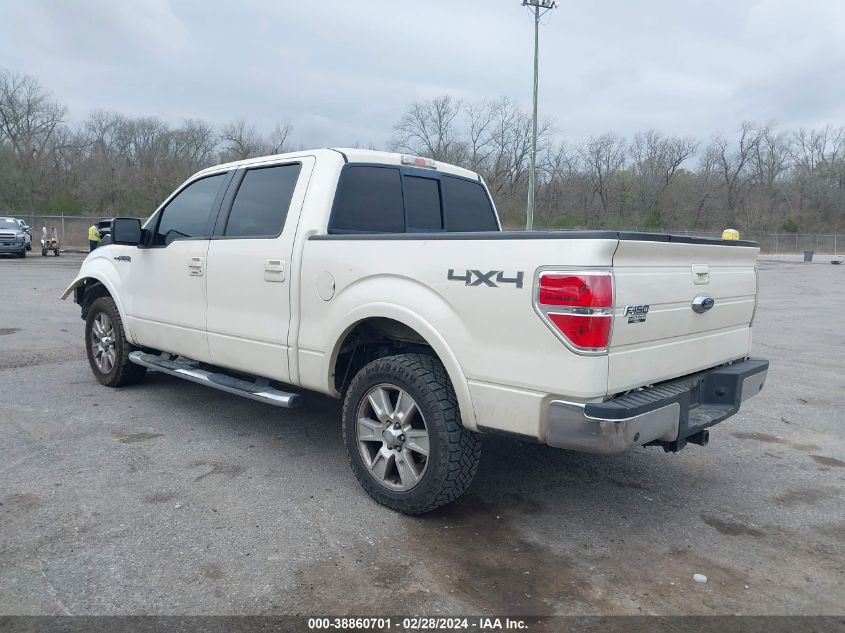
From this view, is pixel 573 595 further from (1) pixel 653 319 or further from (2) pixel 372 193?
(2) pixel 372 193

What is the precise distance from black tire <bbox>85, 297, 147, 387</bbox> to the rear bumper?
4.48 metres

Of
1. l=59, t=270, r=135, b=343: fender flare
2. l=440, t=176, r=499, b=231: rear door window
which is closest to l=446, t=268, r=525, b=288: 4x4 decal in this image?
l=440, t=176, r=499, b=231: rear door window

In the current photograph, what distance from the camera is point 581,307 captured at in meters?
2.95

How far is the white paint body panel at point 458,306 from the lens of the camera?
3.08 meters

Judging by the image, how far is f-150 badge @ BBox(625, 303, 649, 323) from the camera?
311 centimetres

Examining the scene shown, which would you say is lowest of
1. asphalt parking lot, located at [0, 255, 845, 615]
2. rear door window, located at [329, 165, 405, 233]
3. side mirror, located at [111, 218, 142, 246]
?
asphalt parking lot, located at [0, 255, 845, 615]

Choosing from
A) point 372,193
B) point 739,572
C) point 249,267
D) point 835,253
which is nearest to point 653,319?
point 739,572

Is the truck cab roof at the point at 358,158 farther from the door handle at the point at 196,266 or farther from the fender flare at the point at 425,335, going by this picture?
the fender flare at the point at 425,335

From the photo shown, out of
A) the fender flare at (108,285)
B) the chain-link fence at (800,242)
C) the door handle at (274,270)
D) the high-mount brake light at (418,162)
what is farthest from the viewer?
the chain-link fence at (800,242)

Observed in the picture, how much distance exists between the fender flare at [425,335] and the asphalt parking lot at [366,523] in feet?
2.39

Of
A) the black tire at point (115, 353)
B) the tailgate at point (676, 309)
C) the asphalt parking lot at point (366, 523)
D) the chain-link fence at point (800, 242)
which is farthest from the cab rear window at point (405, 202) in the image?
the chain-link fence at point (800, 242)

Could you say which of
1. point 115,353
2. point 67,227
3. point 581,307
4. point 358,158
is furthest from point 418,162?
point 67,227

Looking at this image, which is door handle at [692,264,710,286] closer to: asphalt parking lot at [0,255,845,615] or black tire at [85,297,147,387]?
asphalt parking lot at [0,255,845,615]

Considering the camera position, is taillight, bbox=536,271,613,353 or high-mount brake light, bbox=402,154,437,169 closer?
taillight, bbox=536,271,613,353
